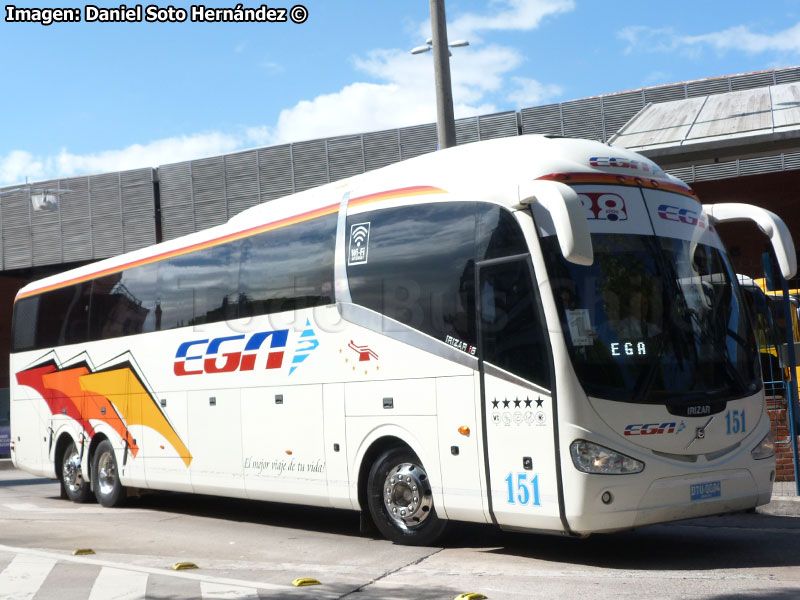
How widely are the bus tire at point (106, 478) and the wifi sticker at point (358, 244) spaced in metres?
6.79

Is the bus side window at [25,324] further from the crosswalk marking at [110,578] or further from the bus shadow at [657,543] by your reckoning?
the crosswalk marking at [110,578]

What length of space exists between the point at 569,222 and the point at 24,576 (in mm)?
5375

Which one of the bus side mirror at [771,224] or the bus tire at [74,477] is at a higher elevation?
the bus side mirror at [771,224]

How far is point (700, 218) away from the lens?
30.7ft

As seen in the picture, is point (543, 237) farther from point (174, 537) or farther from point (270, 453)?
point (174, 537)

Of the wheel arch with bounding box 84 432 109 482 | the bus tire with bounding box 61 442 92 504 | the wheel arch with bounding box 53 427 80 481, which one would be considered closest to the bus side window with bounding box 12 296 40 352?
the wheel arch with bounding box 53 427 80 481

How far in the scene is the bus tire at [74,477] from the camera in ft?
54.0

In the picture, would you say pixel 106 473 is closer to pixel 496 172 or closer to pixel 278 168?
pixel 496 172

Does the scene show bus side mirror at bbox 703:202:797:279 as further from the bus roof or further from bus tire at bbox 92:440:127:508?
bus tire at bbox 92:440:127:508

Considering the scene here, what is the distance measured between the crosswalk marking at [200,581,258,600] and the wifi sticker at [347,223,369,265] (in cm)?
369

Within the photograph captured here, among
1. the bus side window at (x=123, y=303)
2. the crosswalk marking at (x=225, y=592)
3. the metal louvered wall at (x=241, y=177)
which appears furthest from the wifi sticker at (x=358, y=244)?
the metal louvered wall at (x=241, y=177)

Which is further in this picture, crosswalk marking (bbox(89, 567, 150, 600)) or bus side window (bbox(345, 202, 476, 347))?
bus side window (bbox(345, 202, 476, 347))

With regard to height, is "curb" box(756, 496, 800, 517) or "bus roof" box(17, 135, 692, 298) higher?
"bus roof" box(17, 135, 692, 298)

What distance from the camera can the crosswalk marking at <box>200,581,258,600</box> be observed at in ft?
24.4
